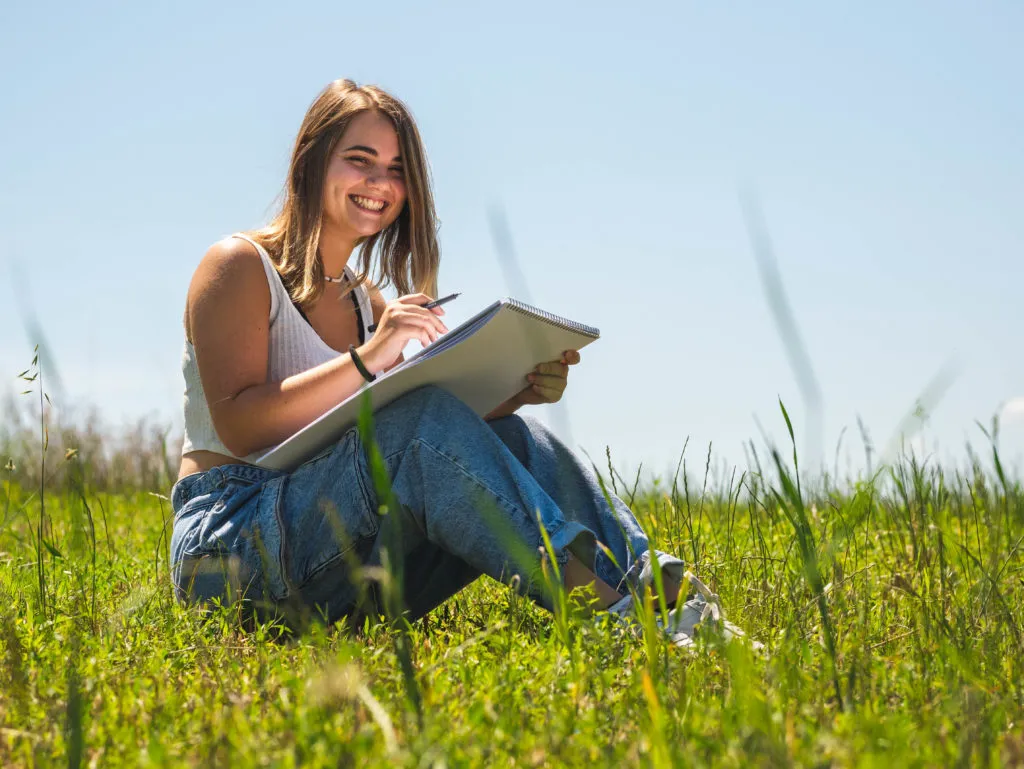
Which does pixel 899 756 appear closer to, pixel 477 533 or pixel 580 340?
pixel 477 533

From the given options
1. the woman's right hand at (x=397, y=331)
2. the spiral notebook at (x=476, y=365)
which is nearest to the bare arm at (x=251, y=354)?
the woman's right hand at (x=397, y=331)

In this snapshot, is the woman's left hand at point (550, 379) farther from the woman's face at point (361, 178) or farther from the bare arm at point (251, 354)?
the woman's face at point (361, 178)

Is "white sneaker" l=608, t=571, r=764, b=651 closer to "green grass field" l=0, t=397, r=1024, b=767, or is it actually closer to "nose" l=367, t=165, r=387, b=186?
"green grass field" l=0, t=397, r=1024, b=767

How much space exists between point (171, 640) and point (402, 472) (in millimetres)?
681

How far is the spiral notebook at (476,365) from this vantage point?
8.01 ft

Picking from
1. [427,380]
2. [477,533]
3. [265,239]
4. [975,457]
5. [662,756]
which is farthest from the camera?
[975,457]

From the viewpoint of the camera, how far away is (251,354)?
2875 millimetres

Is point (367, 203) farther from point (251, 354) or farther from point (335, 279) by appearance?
point (251, 354)

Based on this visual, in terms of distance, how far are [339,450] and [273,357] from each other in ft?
1.87

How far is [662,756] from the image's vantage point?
4.73 feet

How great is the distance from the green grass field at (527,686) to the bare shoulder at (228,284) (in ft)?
2.58

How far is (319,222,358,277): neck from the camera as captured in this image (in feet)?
11.4

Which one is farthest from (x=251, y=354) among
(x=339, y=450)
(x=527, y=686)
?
(x=527, y=686)

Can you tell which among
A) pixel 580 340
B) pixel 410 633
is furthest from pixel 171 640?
pixel 580 340
